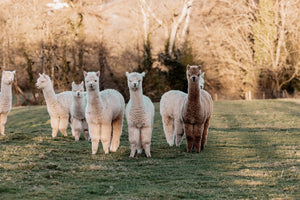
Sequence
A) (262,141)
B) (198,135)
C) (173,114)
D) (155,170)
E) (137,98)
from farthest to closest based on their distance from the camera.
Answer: (262,141)
(173,114)
(198,135)
(137,98)
(155,170)

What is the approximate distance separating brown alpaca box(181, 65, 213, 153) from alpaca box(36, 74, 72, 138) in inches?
177

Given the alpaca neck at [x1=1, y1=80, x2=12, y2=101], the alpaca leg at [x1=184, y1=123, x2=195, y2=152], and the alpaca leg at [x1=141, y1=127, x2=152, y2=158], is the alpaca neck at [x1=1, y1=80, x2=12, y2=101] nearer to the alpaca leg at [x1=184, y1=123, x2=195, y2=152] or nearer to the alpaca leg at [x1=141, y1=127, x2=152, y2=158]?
the alpaca leg at [x1=141, y1=127, x2=152, y2=158]

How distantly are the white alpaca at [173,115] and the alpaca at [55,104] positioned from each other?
10.5 feet

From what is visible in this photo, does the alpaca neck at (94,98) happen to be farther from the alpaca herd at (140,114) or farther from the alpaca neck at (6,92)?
the alpaca neck at (6,92)

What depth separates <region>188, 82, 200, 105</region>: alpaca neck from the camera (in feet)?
29.8

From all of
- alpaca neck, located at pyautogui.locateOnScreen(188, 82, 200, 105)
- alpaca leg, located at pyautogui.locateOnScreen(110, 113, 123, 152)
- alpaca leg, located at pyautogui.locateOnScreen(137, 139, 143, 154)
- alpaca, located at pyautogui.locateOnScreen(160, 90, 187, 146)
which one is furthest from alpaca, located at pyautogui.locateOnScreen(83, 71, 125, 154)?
alpaca neck, located at pyautogui.locateOnScreen(188, 82, 200, 105)

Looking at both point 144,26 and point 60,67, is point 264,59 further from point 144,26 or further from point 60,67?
point 60,67

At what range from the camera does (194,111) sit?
9148 millimetres

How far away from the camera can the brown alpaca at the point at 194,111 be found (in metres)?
9.03

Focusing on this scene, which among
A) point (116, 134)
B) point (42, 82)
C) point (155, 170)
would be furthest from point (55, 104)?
point (155, 170)

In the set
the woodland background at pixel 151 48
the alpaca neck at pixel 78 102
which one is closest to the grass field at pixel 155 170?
the alpaca neck at pixel 78 102

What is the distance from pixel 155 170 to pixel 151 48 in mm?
28621

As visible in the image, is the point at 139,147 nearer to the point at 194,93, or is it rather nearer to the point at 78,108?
the point at 194,93

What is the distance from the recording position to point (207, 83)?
36375 mm
